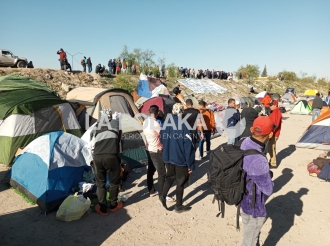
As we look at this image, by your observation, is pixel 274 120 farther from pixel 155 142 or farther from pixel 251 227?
pixel 251 227

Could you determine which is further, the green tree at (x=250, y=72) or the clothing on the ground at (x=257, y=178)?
the green tree at (x=250, y=72)

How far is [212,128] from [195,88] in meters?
19.9

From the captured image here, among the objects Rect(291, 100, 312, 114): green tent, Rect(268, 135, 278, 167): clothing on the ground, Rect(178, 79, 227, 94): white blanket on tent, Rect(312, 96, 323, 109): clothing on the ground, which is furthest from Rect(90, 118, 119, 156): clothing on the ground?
Rect(178, 79, 227, 94): white blanket on tent

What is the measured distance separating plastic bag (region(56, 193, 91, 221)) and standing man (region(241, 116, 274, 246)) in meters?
2.78

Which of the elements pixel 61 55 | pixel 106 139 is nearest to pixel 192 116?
pixel 106 139

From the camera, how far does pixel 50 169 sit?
14.5ft

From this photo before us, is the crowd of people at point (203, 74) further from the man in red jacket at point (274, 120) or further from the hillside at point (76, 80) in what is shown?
the man in red jacket at point (274, 120)

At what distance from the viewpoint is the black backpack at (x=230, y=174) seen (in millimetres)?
2342

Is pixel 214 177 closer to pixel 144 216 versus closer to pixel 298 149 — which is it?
pixel 144 216

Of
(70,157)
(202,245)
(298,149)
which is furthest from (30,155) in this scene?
(298,149)

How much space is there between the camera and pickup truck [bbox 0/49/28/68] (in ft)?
56.1

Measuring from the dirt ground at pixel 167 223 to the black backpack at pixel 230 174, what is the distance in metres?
1.58

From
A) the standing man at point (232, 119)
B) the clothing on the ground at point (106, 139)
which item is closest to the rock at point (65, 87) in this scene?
the standing man at point (232, 119)

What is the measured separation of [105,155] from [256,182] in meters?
2.45
